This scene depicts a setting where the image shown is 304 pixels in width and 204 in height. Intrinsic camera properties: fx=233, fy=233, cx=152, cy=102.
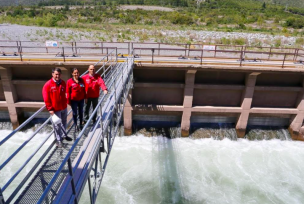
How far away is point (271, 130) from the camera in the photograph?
46.5 feet

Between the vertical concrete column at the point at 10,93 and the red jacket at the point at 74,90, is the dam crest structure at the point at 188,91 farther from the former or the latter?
the red jacket at the point at 74,90

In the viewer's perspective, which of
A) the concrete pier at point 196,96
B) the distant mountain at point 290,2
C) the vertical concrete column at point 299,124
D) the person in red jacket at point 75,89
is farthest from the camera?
the distant mountain at point 290,2

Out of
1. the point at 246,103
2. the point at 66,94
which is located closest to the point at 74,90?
the point at 66,94

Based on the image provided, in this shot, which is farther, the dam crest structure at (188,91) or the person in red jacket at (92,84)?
the dam crest structure at (188,91)

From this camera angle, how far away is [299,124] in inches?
543

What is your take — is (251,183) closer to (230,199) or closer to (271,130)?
(230,199)

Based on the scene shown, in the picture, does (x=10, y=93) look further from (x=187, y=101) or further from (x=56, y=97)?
(x=56, y=97)

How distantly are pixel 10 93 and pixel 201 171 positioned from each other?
37.3 ft

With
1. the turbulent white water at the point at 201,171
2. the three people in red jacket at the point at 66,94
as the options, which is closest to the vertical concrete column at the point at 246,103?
the turbulent white water at the point at 201,171

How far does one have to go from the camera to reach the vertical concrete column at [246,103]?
12.8m

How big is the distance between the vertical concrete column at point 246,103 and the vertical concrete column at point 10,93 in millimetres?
13212

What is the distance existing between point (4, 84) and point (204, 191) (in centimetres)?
1198

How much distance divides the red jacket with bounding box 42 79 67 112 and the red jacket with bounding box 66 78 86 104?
1.75ft

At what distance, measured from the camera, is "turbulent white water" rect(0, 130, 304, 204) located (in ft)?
32.8
